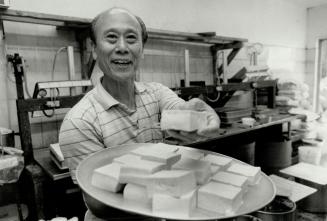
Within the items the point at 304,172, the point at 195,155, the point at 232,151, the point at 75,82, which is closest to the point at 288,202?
the point at 304,172

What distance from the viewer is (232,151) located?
11.1ft

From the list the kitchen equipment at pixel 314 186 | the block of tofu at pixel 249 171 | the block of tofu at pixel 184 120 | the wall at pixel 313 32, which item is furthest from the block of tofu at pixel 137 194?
the wall at pixel 313 32

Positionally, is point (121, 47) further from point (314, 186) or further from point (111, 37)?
point (314, 186)

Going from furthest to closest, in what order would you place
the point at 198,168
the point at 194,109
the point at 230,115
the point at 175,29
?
1. the point at 175,29
2. the point at 230,115
3. the point at 194,109
4. the point at 198,168

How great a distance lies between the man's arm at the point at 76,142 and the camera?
1.22m

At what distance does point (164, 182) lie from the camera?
810mm

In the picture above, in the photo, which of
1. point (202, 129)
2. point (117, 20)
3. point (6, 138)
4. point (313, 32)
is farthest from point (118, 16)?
point (313, 32)

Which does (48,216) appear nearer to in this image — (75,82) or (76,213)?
(76,213)

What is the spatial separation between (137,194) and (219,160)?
1.25 feet

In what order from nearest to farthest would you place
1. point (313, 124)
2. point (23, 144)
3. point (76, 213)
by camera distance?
point (23, 144) → point (76, 213) → point (313, 124)

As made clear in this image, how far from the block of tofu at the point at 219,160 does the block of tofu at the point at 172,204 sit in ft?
0.88

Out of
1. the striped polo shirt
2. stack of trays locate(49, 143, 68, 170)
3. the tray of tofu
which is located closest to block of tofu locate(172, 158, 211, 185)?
the tray of tofu

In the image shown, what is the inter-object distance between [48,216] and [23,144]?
23.0 inches

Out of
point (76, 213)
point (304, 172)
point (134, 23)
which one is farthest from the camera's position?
point (304, 172)
